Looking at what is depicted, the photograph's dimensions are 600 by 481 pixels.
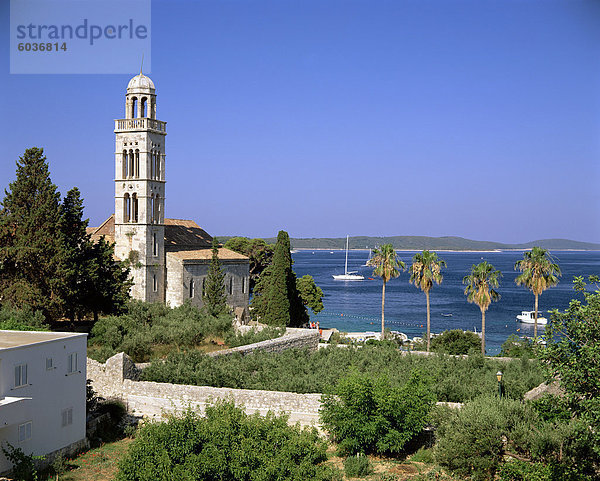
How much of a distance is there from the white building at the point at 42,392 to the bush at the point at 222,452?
4649 millimetres

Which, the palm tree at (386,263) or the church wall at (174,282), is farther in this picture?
the church wall at (174,282)

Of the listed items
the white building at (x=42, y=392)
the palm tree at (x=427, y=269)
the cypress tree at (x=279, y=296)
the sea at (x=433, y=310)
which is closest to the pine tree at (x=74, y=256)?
the white building at (x=42, y=392)

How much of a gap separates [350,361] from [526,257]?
1819cm

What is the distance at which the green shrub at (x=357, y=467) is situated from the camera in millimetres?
19719

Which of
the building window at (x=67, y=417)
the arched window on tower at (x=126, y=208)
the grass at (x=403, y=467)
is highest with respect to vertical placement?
the arched window on tower at (x=126, y=208)

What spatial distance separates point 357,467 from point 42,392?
36.3ft

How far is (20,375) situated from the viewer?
20.3 metres

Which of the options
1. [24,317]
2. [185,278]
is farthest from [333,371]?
[185,278]

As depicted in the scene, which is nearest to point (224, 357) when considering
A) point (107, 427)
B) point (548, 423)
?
point (107, 427)

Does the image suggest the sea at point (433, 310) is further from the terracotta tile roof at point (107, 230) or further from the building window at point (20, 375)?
the building window at point (20, 375)

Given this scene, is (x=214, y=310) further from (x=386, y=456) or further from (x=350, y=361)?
(x=386, y=456)

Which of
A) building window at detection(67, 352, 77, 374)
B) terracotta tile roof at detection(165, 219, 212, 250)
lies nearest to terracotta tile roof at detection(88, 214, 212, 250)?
terracotta tile roof at detection(165, 219, 212, 250)

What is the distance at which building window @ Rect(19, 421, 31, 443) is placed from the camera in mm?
20109

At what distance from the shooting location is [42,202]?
3478 centimetres
